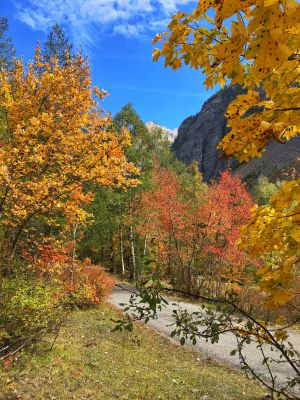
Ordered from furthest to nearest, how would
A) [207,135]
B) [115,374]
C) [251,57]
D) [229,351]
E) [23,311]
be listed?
1. [207,135]
2. [229,351]
3. [115,374]
4. [23,311]
5. [251,57]

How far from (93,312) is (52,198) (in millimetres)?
8436

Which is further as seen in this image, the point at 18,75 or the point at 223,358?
the point at 223,358

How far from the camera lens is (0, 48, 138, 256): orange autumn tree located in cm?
789

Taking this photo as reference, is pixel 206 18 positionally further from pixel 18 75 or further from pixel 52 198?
pixel 18 75

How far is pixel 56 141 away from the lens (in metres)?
8.62

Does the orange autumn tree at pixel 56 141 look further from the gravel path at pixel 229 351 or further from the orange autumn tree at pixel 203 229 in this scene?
the orange autumn tree at pixel 203 229

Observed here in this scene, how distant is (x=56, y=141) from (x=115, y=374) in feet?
19.1

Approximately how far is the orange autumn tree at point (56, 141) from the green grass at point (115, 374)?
9.99ft

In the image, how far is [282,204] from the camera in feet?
5.14

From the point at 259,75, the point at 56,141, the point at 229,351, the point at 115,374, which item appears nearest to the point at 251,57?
the point at 259,75

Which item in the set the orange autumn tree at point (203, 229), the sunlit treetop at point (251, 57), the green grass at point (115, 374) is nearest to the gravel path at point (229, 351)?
the green grass at point (115, 374)

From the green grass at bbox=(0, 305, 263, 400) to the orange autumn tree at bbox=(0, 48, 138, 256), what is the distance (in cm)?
305

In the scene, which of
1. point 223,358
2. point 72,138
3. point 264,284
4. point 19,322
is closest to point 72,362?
point 19,322

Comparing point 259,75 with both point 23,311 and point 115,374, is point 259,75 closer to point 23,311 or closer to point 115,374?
point 23,311
